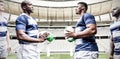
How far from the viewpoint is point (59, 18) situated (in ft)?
92.0

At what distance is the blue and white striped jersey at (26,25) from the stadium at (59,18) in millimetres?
19581

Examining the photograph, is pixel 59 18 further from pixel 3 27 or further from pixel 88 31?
pixel 88 31

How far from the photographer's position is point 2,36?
573cm

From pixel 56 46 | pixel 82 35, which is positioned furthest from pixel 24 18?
pixel 56 46

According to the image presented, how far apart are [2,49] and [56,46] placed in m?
20.4

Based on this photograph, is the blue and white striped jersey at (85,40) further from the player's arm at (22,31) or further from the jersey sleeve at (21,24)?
the jersey sleeve at (21,24)

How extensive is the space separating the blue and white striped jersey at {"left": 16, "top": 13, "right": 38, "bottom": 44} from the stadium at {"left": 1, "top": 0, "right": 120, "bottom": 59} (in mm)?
19581

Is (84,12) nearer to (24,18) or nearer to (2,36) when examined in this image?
(24,18)

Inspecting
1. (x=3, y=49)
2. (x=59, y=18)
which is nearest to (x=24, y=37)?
(x=3, y=49)

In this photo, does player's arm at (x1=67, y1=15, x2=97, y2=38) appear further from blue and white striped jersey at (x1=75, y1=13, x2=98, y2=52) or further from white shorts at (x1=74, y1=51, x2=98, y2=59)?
white shorts at (x1=74, y1=51, x2=98, y2=59)

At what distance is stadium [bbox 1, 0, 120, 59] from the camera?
82.1 feet

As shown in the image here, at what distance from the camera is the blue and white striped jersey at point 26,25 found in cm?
399

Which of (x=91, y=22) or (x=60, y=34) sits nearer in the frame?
(x=91, y=22)

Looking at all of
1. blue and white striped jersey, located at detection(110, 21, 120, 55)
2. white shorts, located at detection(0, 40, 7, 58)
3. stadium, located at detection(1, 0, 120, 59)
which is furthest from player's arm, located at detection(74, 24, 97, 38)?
stadium, located at detection(1, 0, 120, 59)
